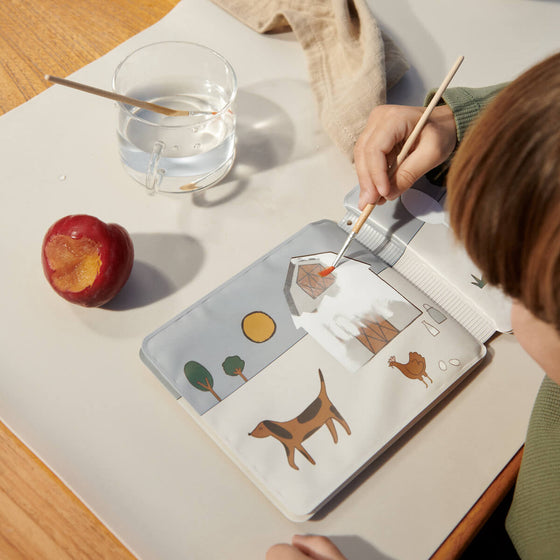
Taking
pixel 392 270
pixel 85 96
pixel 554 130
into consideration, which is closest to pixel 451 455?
pixel 392 270

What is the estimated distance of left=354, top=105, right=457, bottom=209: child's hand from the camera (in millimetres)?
558

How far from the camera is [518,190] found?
315mm

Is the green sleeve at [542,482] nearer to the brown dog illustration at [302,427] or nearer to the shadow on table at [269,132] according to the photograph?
the brown dog illustration at [302,427]

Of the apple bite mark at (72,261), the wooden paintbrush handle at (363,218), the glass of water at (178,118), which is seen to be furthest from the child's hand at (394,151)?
the apple bite mark at (72,261)

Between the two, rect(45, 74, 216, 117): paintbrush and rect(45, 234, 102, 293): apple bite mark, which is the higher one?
rect(45, 74, 216, 117): paintbrush

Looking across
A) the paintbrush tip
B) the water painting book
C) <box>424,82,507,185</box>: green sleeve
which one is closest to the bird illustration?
the water painting book

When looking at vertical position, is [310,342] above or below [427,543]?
above

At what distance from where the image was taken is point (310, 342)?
0.51 m

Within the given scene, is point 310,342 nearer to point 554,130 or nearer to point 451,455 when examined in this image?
point 451,455

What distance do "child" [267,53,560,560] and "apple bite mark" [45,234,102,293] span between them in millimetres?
287

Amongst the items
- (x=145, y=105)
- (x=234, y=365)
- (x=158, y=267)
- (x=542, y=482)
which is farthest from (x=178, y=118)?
(x=542, y=482)

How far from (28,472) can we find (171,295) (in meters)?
0.20

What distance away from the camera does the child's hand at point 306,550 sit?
1.36ft

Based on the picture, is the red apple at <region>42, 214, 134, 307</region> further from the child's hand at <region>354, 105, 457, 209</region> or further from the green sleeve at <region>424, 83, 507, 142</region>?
the green sleeve at <region>424, 83, 507, 142</region>
